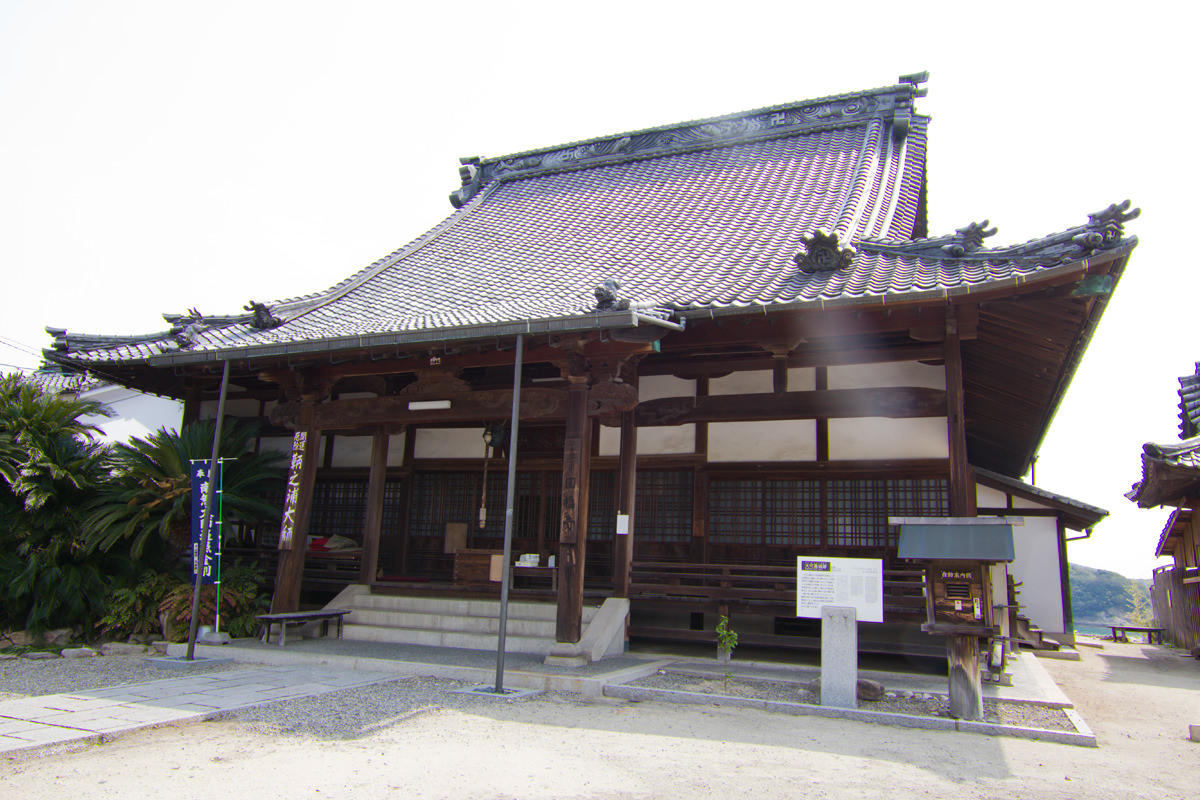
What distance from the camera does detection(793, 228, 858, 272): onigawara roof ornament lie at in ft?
29.8

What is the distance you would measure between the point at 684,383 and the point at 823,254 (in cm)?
291

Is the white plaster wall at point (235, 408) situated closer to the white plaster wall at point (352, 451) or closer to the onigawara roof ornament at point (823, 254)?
the white plaster wall at point (352, 451)

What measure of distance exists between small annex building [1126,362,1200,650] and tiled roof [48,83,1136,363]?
486 cm

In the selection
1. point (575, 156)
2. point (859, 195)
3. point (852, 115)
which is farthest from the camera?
point (575, 156)

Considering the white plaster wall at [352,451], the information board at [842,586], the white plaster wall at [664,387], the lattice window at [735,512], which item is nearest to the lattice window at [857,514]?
the lattice window at [735,512]

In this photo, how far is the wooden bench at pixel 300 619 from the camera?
382 inches

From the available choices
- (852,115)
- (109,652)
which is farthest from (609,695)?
(852,115)

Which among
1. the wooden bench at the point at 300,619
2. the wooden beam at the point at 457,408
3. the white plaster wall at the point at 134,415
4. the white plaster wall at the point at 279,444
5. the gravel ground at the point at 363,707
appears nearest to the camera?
the gravel ground at the point at 363,707

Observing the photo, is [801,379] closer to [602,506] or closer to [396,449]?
[602,506]

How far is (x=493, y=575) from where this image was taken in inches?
432

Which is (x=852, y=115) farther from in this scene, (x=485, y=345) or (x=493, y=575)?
(x=493, y=575)

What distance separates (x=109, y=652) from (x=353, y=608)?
309 centimetres

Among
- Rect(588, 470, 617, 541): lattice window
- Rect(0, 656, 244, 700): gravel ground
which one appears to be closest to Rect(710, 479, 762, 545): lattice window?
Rect(588, 470, 617, 541): lattice window

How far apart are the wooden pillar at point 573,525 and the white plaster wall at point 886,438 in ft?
12.0
